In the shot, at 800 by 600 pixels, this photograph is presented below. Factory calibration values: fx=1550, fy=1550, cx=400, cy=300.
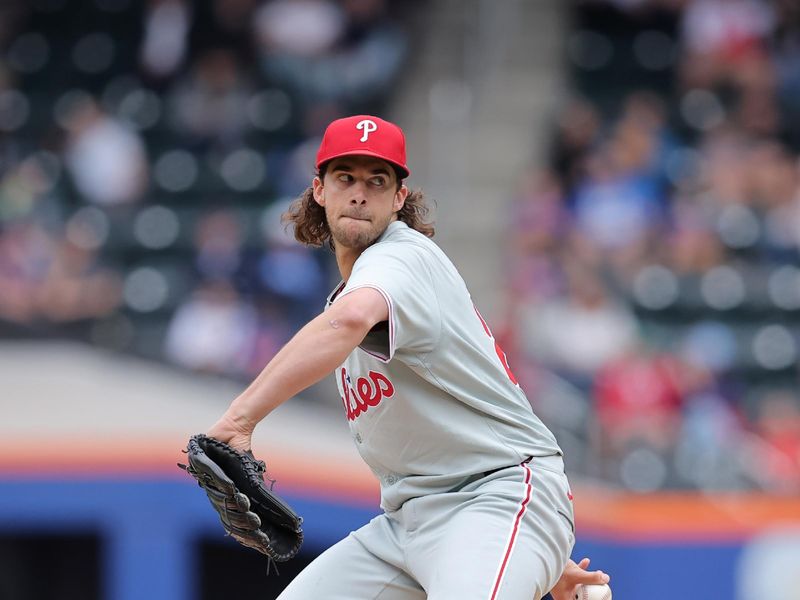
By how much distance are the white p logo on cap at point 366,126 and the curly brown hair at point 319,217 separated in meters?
0.42

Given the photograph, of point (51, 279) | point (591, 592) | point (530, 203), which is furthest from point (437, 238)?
point (591, 592)

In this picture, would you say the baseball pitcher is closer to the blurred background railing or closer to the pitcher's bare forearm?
the pitcher's bare forearm

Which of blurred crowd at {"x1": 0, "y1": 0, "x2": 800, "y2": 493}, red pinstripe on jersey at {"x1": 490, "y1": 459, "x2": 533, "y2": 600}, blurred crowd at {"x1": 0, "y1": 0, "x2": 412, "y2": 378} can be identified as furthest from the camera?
blurred crowd at {"x1": 0, "y1": 0, "x2": 412, "y2": 378}

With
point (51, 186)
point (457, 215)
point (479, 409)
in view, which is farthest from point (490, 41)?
point (479, 409)

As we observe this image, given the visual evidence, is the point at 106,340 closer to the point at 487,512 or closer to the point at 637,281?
the point at 637,281

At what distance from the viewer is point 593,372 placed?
9.03m

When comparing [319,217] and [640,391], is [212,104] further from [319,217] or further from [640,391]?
[319,217]

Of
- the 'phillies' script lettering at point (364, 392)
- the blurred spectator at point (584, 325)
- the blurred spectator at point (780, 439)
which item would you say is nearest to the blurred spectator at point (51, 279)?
the blurred spectator at point (584, 325)

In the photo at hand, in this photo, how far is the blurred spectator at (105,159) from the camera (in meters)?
10.9

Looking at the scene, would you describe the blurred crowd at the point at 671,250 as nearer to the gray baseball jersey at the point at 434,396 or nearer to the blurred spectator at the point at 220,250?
the blurred spectator at the point at 220,250

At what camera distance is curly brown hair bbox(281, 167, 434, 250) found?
4.30m

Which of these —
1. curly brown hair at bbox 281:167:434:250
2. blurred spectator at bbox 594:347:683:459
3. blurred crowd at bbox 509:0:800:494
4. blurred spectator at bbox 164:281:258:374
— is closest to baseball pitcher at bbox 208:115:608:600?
curly brown hair at bbox 281:167:434:250

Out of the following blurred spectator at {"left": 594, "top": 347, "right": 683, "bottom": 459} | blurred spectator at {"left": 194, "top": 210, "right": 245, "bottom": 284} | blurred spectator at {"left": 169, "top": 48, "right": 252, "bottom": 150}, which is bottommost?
blurred spectator at {"left": 594, "top": 347, "right": 683, "bottom": 459}

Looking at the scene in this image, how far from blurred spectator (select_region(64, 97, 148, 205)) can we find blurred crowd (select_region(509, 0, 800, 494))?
2734 millimetres
